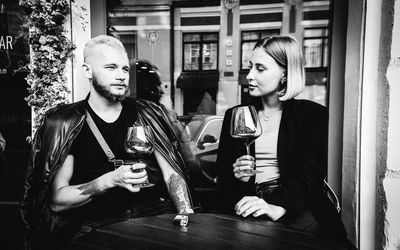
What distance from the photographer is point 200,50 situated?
11.0 ft

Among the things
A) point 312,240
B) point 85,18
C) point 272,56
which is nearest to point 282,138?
point 272,56

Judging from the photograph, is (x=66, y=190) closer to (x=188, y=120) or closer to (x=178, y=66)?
(x=188, y=120)

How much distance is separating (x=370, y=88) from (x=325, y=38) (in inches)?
28.5

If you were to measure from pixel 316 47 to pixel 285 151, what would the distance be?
147 centimetres

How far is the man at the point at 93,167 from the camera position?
215 centimetres

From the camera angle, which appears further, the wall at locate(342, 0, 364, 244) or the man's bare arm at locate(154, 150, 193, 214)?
the wall at locate(342, 0, 364, 244)

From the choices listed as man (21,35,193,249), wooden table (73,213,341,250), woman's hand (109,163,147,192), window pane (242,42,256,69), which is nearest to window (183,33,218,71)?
window pane (242,42,256,69)

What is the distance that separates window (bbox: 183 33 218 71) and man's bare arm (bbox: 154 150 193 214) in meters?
Result: 1.28

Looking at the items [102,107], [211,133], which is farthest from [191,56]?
[102,107]

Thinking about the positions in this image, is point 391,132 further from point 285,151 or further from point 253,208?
point 253,208

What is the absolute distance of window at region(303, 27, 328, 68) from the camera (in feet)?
10.2

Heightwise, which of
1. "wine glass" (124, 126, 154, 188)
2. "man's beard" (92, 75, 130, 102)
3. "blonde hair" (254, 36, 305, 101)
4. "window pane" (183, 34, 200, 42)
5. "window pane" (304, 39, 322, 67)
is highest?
"window pane" (183, 34, 200, 42)

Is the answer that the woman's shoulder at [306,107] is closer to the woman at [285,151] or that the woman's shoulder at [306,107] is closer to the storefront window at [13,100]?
the woman at [285,151]

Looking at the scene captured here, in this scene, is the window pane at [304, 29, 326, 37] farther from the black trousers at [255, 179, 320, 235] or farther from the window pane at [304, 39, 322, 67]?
the black trousers at [255, 179, 320, 235]
